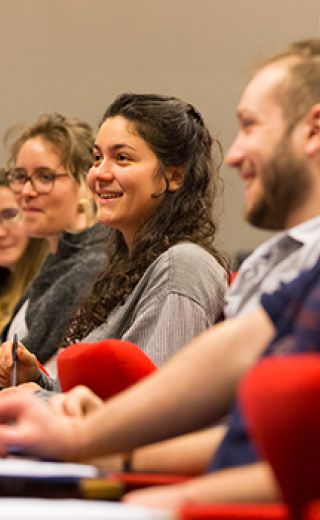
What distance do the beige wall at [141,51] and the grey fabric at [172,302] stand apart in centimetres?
160

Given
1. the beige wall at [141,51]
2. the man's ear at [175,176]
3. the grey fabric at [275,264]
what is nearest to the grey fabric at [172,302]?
the man's ear at [175,176]

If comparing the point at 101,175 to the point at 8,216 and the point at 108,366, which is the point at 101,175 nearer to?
the point at 108,366

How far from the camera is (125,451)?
1.19 meters

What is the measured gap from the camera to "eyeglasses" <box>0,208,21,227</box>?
155 inches

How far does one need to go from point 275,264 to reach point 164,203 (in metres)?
0.87

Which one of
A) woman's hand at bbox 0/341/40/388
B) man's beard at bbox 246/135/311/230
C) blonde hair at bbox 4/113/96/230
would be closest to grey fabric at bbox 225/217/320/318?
man's beard at bbox 246/135/311/230

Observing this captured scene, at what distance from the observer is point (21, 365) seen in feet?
7.79

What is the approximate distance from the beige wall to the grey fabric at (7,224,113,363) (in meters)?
0.76

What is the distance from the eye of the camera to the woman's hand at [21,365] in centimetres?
235

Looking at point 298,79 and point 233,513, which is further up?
point 298,79

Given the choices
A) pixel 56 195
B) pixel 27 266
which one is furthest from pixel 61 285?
pixel 27 266

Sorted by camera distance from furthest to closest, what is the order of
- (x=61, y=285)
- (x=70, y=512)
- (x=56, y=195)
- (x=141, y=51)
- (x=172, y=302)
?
(x=141, y=51)
(x=56, y=195)
(x=61, y=285)
(x=172, y=302)
(x=70, y=512)

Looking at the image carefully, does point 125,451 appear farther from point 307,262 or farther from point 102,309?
point 102,309

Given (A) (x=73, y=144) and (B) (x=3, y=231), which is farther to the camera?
(B) (x=3, y=231)
